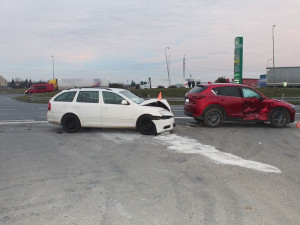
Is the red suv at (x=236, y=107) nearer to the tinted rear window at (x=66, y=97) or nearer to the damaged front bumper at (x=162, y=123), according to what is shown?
the damaged front bumper at (x=162, y=123)

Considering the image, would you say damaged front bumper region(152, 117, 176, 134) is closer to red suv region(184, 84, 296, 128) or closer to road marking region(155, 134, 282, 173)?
road marking region(155, 134, 282, 173)

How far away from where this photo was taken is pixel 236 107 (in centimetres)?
1155

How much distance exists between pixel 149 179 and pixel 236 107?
6.99 metres

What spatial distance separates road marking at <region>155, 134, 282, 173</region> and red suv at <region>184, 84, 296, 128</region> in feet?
7.31

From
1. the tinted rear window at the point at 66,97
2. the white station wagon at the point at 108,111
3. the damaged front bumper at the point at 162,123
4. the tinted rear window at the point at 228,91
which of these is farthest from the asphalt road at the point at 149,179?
the tinted rear window at the point at 228,91

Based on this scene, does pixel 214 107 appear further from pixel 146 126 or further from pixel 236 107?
pixel 146 126

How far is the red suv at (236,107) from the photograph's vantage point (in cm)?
1156

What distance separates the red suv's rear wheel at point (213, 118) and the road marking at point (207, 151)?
215 centimetres

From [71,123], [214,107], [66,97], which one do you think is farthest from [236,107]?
[66,97]

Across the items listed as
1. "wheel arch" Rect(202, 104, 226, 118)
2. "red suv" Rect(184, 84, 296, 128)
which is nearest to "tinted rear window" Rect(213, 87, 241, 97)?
"red suv" Rect(184, 84, 296, 128)

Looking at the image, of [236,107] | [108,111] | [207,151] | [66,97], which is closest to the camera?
[207,151]

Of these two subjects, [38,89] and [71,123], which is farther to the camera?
[38,89]

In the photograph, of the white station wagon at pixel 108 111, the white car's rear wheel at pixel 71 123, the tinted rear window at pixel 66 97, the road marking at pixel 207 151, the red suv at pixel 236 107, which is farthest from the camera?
the red suv at pixel 236 107

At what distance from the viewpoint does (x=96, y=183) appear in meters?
5.26
